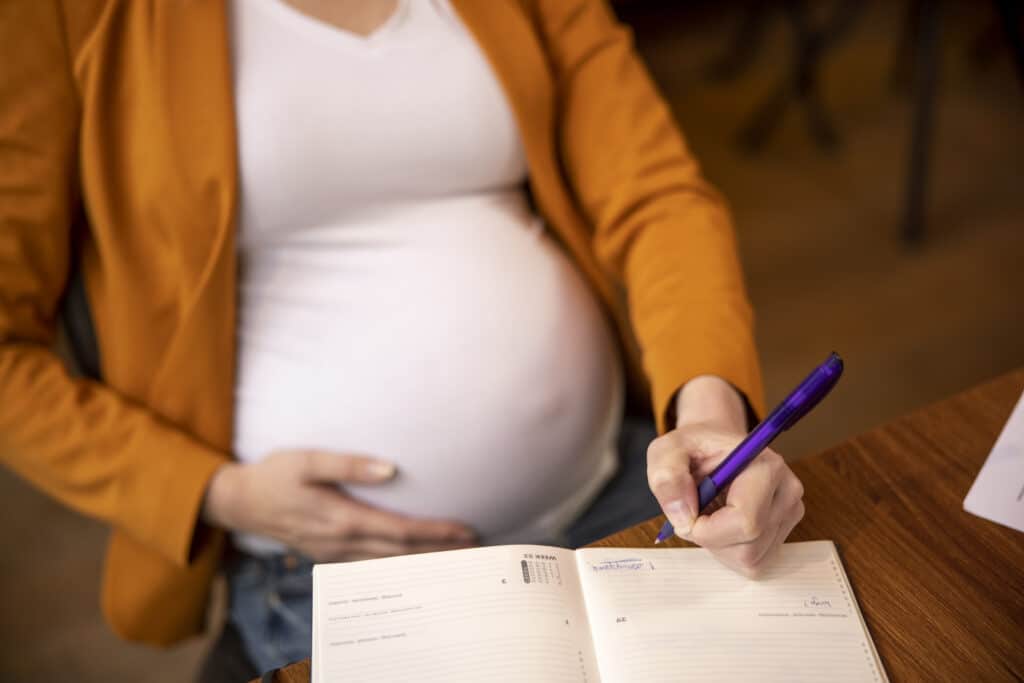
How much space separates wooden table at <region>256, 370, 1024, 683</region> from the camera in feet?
1.47

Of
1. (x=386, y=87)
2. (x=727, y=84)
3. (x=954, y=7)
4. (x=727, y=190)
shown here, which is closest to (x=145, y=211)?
(x=386, y=87)

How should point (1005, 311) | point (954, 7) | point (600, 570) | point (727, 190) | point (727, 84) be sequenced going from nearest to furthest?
point (600, 570) < point (1005, 311) < point (727, 190) < point (727, 84) < point (954, 7)

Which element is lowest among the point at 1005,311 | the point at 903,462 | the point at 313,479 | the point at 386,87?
the point at 1005,311

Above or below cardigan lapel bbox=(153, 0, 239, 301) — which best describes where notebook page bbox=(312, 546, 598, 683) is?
below

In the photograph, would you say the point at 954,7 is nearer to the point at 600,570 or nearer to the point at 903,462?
the point at 903,462

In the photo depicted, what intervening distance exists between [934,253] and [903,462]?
1.46 metres

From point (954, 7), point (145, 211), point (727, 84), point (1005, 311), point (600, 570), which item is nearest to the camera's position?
point (600, 570)

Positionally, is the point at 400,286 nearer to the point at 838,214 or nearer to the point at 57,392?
the point at 57,392

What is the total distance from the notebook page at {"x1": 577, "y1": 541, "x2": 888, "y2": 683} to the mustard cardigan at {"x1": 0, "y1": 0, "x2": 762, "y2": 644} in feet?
0.58

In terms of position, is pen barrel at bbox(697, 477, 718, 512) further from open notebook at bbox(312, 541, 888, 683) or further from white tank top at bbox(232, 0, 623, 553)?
white tank top at bbox(232, 0, 623, 553)

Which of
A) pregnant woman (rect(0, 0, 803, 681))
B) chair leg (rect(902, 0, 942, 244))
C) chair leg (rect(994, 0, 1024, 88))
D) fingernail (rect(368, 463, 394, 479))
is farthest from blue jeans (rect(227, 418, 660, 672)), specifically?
chair leg (rect(902, 0, 942, 244))

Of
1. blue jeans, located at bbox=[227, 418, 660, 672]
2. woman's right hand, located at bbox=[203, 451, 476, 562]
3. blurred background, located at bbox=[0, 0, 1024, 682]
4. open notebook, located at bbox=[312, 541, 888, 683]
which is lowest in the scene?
blurred background, located at bbox=[0, 0, 1024, 682]

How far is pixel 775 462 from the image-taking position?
49 cm

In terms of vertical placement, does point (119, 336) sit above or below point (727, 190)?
above
